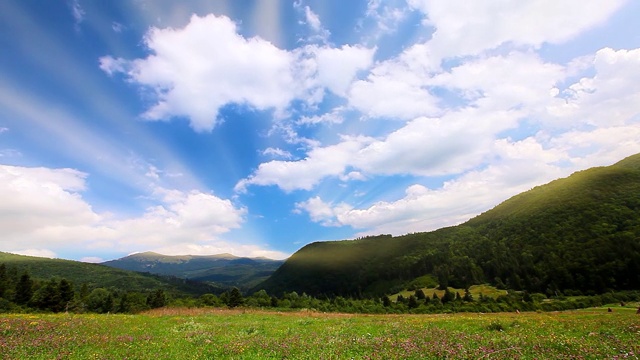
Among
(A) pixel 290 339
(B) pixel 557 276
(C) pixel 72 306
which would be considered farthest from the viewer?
(B) pixel 557 276

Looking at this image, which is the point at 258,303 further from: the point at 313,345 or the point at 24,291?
the point at 24,291

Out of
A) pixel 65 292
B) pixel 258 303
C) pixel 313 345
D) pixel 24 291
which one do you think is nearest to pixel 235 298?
pixel 258 303

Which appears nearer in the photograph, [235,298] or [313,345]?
[313,345]

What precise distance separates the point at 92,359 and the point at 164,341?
469 cm

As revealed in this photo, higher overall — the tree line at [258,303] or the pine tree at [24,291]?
the pine tree at [24,291]

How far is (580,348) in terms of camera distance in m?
11.8

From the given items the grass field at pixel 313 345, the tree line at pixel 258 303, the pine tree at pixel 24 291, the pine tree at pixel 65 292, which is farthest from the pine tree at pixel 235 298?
the pine tree at pixel 24 291

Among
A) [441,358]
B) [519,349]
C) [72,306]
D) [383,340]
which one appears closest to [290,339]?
[383,340]

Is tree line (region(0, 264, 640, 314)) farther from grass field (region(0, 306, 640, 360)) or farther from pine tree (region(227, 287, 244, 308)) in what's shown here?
grass field (region(0, 306, 640, 360))

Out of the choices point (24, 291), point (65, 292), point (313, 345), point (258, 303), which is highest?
point (313, 345)

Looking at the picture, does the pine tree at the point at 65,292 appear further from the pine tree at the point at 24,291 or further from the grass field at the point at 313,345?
the grass field at the point at 313,345

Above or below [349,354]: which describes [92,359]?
above

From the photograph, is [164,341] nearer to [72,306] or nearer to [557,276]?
[72,306]

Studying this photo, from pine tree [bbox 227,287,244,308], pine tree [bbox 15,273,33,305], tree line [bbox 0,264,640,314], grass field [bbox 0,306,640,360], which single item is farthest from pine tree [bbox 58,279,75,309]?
grass field [bbox 0,306,640,360]
